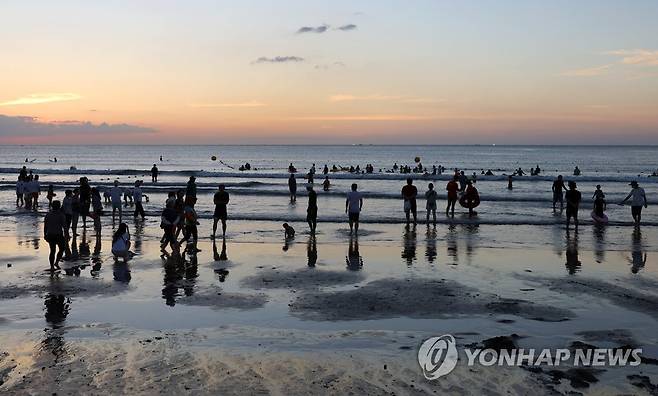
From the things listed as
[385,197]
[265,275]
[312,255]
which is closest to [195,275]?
[265,275]

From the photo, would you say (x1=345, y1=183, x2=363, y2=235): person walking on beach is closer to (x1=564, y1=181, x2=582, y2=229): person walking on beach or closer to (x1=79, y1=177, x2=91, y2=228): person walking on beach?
(x1=564, y1=181, x2=582, y2=229): person walking on beach

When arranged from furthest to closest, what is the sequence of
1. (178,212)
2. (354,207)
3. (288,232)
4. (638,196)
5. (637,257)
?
(638,196), (354,207), (288,232), (178,212), (637,257)

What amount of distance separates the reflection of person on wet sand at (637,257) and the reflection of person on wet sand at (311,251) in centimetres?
735

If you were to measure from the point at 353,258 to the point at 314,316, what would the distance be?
19.3ft

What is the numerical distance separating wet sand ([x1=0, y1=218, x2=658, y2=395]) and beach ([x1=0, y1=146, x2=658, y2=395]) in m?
0.03

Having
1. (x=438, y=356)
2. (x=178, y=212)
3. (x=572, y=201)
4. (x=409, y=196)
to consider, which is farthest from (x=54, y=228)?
(x=572, y=201)

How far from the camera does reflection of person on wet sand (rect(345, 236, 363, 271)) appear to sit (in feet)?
48.7

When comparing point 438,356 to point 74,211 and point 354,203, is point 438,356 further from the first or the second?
point 74,211

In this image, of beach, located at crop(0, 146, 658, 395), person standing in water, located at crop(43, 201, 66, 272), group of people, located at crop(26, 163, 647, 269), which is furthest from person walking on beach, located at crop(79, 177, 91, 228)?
person standing in water, located at crop(43, 201, 66, 272)

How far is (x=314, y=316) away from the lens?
1021cm

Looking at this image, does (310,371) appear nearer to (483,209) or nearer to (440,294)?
(440,294)

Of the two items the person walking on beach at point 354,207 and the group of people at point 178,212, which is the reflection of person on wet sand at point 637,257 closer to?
the group of people at point 178,212

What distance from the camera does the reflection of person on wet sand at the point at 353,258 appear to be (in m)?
14.9

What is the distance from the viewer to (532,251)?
1725cm
